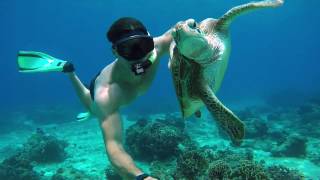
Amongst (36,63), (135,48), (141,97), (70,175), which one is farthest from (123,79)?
(141,97)

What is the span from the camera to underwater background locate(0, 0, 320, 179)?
11052 mm

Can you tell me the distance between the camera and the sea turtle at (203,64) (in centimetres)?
261

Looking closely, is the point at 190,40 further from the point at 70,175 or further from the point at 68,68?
A: the point at 70,175

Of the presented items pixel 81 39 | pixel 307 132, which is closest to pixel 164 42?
pixel 307 132

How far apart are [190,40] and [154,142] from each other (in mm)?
6940

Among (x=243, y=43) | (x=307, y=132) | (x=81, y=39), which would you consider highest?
(x=243, y=43)

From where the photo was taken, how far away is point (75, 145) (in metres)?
13.5

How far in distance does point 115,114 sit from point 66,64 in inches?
145

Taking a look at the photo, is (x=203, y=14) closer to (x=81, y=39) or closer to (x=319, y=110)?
(x=319, y=110)

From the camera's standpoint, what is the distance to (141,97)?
129ft

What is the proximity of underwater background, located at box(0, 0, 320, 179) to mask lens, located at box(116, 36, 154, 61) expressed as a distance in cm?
336

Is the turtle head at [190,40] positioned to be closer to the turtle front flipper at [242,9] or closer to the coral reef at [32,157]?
the turtle front flipper at [242,9]

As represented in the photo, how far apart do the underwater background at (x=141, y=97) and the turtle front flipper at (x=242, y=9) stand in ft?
12.8

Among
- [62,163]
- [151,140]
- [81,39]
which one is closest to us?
[151,140]
